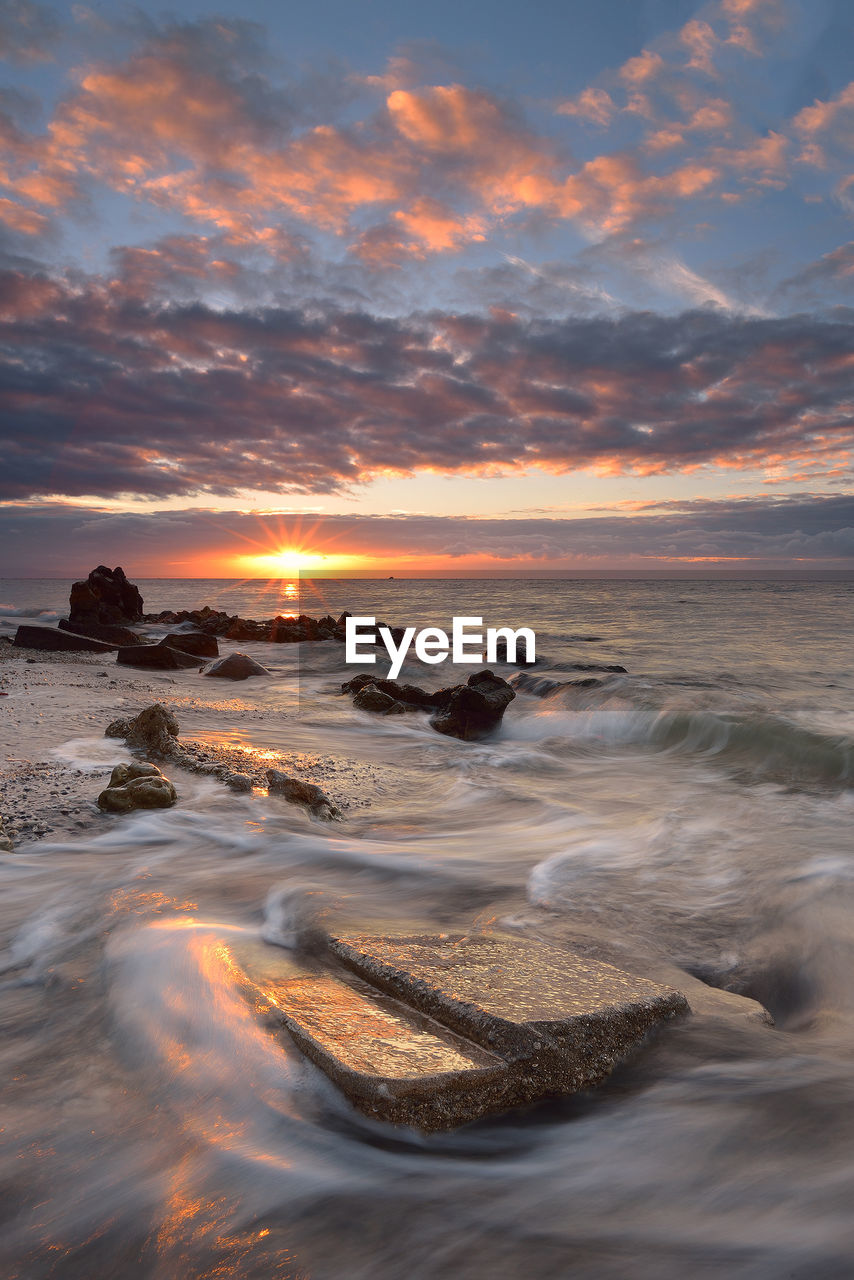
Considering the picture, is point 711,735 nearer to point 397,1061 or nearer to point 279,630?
point 397,1061

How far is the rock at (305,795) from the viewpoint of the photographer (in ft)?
19.7

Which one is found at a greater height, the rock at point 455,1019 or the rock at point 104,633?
the rock at point 104,633

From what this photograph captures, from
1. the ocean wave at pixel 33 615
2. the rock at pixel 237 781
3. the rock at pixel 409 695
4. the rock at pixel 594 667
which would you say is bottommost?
the rock at pixel 237 781

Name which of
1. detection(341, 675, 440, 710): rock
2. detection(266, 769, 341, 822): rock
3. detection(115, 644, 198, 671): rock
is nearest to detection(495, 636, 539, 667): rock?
detection(341, 675, 440, 710): rock

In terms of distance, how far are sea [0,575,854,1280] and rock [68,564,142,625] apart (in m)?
21.3

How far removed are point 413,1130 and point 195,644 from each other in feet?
58.3

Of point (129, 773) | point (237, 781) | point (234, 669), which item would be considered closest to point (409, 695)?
point (234, 669)

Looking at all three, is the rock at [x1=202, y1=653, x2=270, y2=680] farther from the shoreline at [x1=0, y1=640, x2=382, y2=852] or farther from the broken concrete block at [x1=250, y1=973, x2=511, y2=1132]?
the broken concrete block at [x1=250, y1=973, x2=511, y2=1132]

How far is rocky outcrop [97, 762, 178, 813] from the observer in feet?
17.7

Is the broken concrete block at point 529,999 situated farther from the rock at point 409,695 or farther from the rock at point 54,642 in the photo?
the rock at point 54,642

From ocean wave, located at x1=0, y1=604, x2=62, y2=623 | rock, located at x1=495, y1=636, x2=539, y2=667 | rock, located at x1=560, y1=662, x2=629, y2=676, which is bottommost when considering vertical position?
rock, located at x1=560, y1=662, x2=629, y2=676

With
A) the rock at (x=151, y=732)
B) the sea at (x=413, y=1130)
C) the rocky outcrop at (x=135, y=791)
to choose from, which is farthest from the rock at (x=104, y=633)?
the rocky outcrop at (x=135, y=791)

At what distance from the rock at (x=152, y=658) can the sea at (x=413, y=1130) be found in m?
8.31

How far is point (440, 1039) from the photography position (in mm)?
2232
